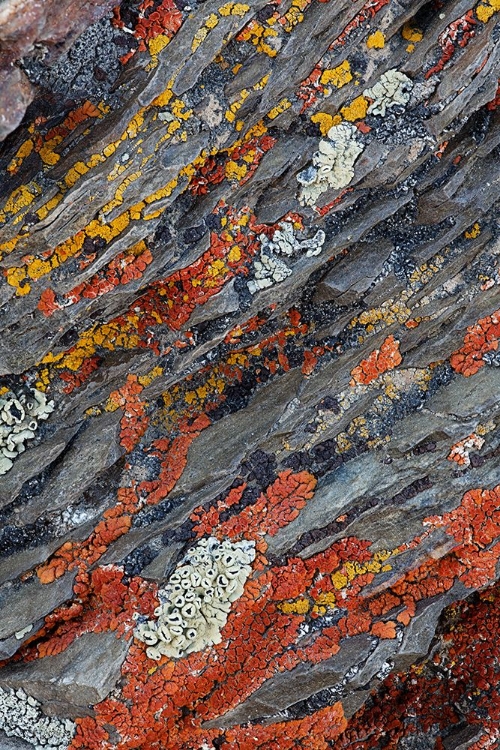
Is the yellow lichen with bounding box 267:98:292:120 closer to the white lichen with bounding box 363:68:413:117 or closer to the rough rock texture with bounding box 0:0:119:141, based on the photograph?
the white lichen with bounding box 363:68:413:117

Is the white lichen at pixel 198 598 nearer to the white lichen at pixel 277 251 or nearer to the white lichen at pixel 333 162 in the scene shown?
the white lichen at pixel 277 251

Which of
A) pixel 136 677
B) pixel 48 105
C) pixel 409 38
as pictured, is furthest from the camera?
pixel 136 677

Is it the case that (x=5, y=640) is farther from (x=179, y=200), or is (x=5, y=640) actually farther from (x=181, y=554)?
(x=179, y=200)

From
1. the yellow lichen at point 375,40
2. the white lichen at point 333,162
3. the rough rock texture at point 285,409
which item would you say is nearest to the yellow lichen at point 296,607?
the rough rock texture at point 285,409

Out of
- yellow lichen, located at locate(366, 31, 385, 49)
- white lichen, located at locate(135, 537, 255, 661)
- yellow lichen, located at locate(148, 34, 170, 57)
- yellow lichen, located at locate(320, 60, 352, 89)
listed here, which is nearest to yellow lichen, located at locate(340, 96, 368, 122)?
yellow lichen, located at locate(320, 60, 352, 89)

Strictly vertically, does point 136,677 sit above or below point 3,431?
below

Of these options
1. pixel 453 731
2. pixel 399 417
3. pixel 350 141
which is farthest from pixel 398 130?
pixel 453 731

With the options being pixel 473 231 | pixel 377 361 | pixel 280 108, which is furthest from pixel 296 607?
pixel 280 108
